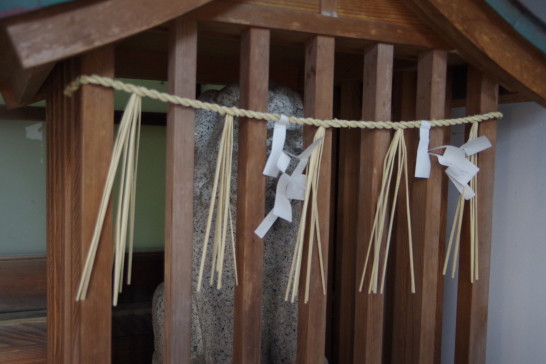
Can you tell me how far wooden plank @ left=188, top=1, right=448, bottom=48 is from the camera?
0.72m

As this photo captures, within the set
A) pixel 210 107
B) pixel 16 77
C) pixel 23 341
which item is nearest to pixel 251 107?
pixel 210 107

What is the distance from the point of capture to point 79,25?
592 mm

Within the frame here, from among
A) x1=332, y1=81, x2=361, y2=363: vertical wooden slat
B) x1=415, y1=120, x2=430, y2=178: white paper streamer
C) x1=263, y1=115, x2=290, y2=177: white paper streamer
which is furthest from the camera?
x1=332, y1=81, x2=361, y2=363: vertical wooden slat

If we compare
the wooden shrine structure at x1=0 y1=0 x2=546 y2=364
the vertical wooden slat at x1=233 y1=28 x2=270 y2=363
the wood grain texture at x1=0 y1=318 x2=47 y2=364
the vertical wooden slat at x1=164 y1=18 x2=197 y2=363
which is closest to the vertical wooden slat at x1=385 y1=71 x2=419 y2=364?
the wooden shrine structure at x1=0 y1=0 x2=546 y2=364

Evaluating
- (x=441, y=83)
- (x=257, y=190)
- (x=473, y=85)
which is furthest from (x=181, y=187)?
(x=473, y=85)

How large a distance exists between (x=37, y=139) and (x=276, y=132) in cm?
99

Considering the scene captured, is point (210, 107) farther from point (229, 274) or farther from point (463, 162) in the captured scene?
point (463, 162)

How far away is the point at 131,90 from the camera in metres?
0.68

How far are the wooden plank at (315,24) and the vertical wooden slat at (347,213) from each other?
41 centimetres

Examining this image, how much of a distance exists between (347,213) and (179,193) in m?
0.66

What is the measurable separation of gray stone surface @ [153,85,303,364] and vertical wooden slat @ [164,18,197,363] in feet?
0.75

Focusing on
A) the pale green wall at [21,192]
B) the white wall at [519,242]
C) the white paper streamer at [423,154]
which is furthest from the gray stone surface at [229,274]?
the pale green wall at [21,192]

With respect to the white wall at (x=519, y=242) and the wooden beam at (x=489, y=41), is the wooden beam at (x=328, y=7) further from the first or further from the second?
the white wall at (x=519, y=242)

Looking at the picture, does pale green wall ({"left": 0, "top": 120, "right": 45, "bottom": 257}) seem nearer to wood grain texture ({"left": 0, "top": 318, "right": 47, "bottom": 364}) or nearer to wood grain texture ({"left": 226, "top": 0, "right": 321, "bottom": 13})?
wood grain texture ({"left": 0, "top": 318, "right": 47, "bottom": 364})
